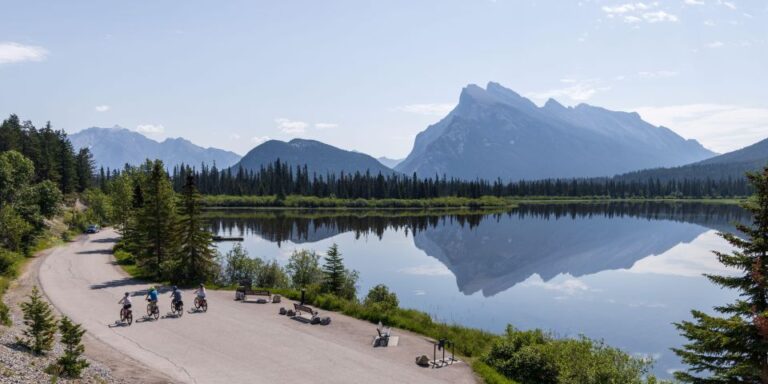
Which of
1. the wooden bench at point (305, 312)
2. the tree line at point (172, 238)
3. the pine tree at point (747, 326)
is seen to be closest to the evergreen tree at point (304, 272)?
the tree line at point (172, 238)

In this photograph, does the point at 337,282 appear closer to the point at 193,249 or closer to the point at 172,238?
the point at 193,249

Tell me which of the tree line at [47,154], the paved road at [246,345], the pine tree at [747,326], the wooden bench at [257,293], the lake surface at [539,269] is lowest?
the lake surface at [539,269]

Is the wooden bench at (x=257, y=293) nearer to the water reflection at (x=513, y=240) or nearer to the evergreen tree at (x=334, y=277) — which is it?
the evergreen tree at (x=334, y=277)

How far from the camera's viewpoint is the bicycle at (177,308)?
32.3 metres

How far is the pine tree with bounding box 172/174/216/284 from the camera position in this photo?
144 feet

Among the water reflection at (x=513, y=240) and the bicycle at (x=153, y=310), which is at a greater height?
the bicycle at (x=153, y=310)

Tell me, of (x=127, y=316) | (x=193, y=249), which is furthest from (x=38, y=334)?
(x=193, y=249)

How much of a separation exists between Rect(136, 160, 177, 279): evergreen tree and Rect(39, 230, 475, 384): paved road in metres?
9.05

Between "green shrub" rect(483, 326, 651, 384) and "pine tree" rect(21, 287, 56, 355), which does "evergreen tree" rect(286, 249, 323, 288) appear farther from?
"pine tree" rect(21, 287, 56, 355)

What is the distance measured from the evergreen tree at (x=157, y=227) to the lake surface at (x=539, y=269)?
64.4 ft

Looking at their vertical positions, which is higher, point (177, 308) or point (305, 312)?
point (177, 308)

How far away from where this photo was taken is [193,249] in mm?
44156

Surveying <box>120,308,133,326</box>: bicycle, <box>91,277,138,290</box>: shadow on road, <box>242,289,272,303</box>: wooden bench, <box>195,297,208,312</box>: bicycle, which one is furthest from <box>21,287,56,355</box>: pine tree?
<box>91,277,138,290</box>: shadow on road

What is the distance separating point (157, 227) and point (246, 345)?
92.7ft
